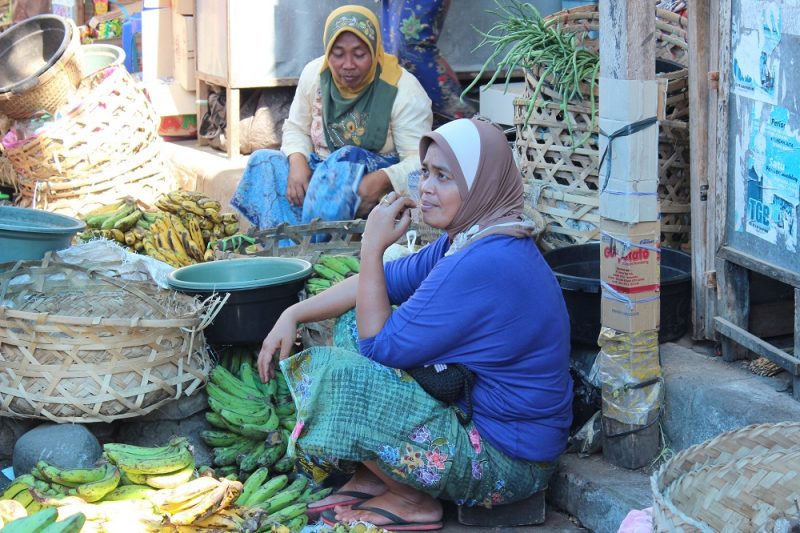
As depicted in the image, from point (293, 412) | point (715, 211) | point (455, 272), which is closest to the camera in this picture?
point (455, 272)

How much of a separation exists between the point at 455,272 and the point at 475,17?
4.66 meters

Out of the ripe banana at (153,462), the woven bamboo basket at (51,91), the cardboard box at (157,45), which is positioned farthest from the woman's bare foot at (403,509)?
the cardboard box at (157,45)

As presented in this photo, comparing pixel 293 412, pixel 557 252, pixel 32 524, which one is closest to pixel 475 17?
pixel 557 252

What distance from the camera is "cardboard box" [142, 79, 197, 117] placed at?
837 centimetres

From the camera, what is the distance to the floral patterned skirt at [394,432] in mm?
3178

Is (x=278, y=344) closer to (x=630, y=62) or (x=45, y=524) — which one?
(x=45, y=524)

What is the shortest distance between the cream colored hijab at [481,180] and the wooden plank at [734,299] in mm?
865

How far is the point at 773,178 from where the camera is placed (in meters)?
3.38

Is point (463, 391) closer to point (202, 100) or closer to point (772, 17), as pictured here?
point (772, 17)

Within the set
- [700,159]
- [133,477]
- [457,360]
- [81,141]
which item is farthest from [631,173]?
[81,141]

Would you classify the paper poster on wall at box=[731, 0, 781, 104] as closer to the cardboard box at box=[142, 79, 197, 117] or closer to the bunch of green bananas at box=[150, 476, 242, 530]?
the bunch of green bananas at box=[150, 476, 242, 530]

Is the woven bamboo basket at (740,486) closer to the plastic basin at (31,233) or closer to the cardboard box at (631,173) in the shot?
the cardboard box at (631,173)

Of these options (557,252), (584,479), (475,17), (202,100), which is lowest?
(584,479)

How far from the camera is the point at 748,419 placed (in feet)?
10.7
